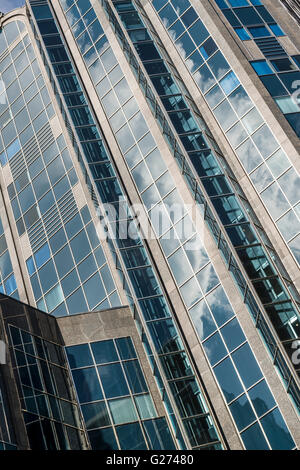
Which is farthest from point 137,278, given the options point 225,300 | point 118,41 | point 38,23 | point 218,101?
point 38,23

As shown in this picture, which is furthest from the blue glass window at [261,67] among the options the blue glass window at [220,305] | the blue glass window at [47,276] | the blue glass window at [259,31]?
the blue glass window at [47,276]

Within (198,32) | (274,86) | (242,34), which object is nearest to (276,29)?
(242,34)

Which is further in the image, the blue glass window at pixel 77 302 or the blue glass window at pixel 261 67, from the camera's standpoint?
the blue glass window at pixel 77 302

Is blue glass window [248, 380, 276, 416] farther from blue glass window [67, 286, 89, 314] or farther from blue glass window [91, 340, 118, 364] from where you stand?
blue glass window [67, 286, 89, 314]

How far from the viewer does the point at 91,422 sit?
41875 millimetres

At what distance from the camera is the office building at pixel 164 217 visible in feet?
136

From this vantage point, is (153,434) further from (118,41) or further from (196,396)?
(118,41)

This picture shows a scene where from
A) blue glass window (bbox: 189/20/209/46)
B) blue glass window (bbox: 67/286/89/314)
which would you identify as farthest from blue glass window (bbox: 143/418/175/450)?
blue glass window (bbox: 189/20/209/46)

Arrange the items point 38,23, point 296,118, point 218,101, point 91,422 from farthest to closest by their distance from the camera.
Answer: point 38,23 < point 218,101 < point 296,118 < point 91,422

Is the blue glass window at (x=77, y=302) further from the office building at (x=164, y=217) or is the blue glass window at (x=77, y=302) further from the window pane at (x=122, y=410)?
the window pane at (x=122, y=410)

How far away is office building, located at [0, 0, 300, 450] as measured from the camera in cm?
4141

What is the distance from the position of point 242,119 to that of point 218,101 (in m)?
3.01
